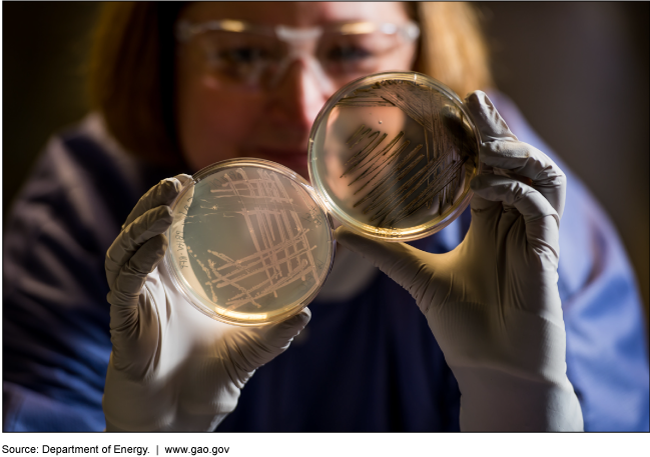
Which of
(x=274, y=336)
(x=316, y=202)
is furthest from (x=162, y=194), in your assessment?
(x=274, y=336)

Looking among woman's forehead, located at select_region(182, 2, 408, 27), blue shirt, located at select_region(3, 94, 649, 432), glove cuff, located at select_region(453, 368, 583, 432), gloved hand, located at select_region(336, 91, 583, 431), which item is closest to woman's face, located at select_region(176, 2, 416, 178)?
woman's forehead, located at select_region(182, 2, 408, 27)

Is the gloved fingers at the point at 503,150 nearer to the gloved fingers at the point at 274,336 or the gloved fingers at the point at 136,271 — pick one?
the gloved fingers at the point at 274,336

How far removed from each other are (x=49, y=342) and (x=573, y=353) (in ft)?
6.20

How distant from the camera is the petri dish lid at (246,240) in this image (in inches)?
34.3

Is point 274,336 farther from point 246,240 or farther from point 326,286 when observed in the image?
point 326,286

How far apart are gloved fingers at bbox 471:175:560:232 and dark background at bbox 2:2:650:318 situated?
1.13 meters

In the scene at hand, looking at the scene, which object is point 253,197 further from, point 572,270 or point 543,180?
point 572,270

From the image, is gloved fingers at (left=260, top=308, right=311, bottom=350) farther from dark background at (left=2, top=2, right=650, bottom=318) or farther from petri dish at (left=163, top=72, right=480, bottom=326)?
dark background at (left=2, top=2, right=650, bottom=318)

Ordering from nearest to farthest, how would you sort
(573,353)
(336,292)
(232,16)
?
(232,16)
(573,353)
(336,292)

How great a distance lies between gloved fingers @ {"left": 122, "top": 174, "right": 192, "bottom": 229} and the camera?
809 millimetres

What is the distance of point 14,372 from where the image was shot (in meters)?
1.52

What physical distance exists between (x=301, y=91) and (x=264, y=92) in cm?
14
